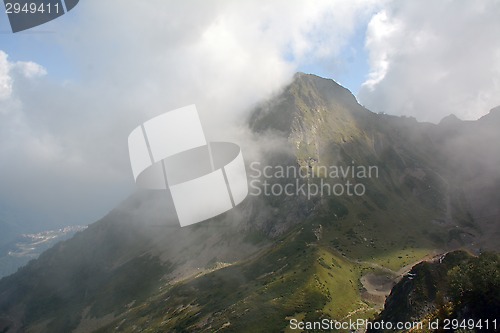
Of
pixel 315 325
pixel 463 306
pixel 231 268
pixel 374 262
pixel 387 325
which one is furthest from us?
pixel 231 268

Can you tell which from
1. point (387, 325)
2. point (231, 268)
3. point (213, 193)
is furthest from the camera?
point (231, 268)

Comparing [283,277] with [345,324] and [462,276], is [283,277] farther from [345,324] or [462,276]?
[462,276]

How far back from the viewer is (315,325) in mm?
94750

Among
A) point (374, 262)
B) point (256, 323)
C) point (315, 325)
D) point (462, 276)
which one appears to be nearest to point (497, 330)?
point (462, 276)

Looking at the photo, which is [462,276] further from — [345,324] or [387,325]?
[345,324]

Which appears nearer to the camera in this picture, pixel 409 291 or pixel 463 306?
pixel 463 306

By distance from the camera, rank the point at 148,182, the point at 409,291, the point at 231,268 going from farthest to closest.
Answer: the point at 231,268
the point at 409,291
the point at 148,182

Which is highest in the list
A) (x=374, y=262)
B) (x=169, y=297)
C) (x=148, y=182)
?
(x=148, y=182)

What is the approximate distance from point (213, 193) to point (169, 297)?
5540 inches

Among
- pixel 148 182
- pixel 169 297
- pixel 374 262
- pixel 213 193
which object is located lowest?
pixel 374 262

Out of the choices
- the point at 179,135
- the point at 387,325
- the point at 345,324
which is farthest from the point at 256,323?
the point at 179,135

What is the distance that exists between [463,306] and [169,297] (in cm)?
14334

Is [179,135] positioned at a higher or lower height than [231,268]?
A: higher

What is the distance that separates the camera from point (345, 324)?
98125mm
